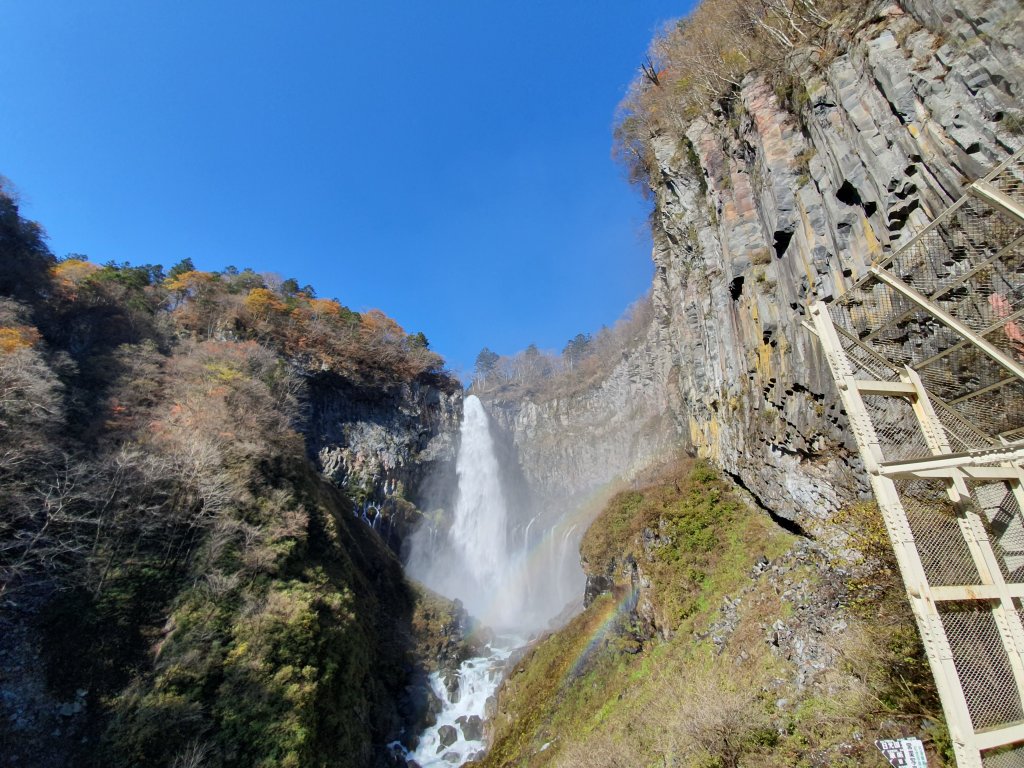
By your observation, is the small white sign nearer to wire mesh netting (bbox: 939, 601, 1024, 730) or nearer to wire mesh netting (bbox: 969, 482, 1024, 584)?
wire mesh netting (bbox: 939, 601, 1024, 730)

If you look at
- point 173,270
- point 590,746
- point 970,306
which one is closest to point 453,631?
point 590,746

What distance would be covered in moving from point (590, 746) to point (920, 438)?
374 inches

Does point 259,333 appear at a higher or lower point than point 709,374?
higher

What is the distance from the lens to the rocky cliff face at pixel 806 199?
265 inches

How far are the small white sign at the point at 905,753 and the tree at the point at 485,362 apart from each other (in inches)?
2647

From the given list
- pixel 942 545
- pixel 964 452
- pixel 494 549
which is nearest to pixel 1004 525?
pixel 942 545

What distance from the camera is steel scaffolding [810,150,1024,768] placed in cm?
439

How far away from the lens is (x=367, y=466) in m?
31.7

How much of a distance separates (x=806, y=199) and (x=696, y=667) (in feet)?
37.9

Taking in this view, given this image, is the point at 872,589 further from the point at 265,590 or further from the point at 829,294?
the point at 265,590

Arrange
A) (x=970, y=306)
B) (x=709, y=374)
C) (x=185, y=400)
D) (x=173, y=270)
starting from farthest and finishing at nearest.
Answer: (x=173, y=270), (x=185, y=400), (x=709, y=374), (x=970, y=306)

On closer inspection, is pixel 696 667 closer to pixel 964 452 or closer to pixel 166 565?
pixel 964 452

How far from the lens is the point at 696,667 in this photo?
35.3 ft

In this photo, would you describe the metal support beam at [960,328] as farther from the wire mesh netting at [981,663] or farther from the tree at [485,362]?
the tree at [485,362]
